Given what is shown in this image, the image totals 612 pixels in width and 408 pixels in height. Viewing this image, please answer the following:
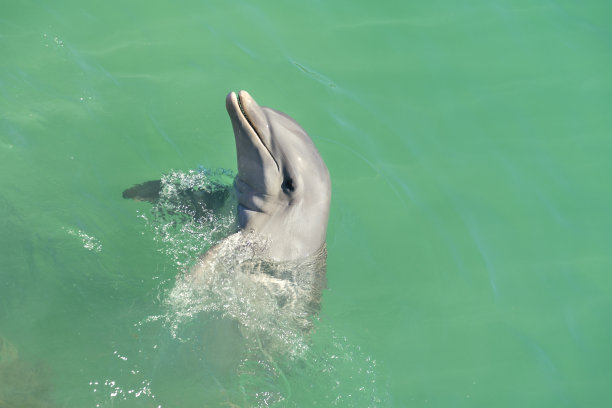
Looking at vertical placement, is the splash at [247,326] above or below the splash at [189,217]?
below

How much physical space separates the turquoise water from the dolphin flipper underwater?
16.6 inches

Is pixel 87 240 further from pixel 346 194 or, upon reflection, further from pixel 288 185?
pixel 346 194

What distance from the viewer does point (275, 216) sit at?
5352 millimetres

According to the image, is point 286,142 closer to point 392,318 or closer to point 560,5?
point 392,318

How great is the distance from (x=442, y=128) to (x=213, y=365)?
4.14 metres

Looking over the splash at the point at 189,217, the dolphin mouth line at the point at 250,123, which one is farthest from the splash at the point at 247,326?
the dolphin mouth line at the point at 250,123

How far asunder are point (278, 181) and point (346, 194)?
5.48ft

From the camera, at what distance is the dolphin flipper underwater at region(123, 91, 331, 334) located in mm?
5117

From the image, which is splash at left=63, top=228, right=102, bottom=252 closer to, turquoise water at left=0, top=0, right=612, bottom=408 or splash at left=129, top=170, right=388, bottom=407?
turquoise water at left=0, top=0, right=612, bottom=408

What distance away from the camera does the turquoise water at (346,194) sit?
17.4 ft

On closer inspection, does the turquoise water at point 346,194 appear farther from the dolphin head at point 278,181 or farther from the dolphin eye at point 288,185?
the dolphin eye at point 288,185

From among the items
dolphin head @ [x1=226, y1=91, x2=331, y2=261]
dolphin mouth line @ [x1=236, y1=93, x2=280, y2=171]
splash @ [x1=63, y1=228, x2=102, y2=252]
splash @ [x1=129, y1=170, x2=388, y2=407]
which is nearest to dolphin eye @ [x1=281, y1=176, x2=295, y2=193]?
dolphin head @ [x1=226, y1=91, x2=331, y2=261]

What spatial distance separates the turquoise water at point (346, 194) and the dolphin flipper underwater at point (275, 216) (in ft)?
1.38

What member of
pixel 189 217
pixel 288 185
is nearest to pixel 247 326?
pixel 189 217
